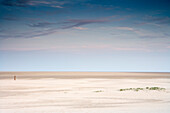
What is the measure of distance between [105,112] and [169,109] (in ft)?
13.1

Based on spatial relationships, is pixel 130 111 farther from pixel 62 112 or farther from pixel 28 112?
pixel 28 112

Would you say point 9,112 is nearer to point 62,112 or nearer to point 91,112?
point 62,112

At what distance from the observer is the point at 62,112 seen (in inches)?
530

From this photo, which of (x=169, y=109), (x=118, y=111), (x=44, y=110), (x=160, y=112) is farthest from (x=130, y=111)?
(x=44, y=110)

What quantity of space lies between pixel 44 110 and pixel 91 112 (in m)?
2.84

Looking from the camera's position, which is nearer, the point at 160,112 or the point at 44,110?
the point at 160,112

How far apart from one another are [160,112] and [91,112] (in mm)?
3814

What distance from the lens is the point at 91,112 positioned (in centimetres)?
1341

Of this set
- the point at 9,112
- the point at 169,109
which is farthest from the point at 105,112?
the point at 9,112

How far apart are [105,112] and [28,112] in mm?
4326

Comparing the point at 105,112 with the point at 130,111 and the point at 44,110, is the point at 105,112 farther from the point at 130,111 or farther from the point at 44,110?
the point at 44,110

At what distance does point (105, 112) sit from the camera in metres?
13.5

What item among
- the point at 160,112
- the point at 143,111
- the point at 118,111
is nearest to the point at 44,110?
the point at 118,111

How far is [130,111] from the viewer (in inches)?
537
